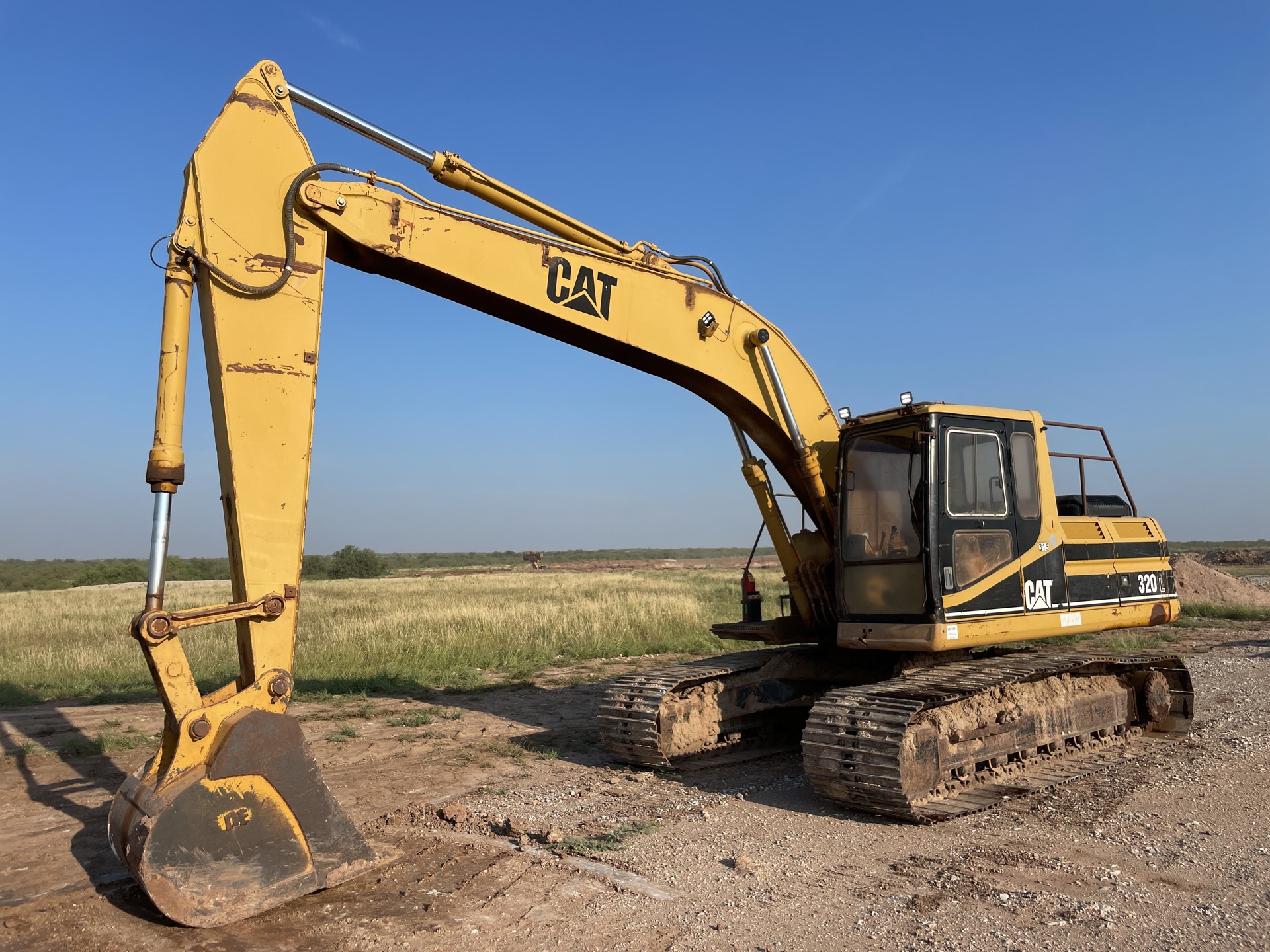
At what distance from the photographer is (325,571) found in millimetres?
58875

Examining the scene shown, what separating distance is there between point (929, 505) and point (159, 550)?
5.43 metres

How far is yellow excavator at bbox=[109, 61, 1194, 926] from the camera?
4.79 meters

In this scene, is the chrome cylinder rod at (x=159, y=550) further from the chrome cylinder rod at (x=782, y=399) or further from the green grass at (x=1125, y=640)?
the green grass at (x=1125, y=640)

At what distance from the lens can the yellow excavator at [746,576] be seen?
15.7ft

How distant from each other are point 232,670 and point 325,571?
4685cm

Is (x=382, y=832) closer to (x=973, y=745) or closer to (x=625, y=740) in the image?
(x=625, y=740)

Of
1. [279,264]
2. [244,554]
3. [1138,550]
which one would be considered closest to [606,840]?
[244,554]

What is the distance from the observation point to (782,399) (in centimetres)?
787

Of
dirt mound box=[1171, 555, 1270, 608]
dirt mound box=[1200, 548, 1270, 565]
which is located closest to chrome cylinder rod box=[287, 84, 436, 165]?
dirt mound box=[1171, 555, 1270, 608]

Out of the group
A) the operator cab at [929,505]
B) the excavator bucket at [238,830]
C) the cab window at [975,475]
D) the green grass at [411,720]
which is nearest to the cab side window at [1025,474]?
the operator cab at [929,505]

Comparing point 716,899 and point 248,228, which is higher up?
point 248,228

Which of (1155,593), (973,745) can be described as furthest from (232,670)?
(1155,593)

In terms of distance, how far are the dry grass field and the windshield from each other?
7.45 m

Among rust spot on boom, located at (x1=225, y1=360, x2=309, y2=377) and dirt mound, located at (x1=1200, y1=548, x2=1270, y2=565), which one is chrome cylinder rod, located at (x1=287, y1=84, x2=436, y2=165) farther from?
dirt mound, located at (x1=1200, y1=548, x2=1270, y2=565)
